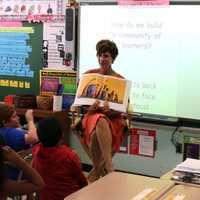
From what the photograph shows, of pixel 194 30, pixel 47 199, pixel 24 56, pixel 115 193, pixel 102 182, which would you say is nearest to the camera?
pixel 115 193

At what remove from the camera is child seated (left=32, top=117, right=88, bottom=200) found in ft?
8.81

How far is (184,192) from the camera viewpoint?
194 cm

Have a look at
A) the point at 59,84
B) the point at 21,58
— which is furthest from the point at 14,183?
the point at 21,58

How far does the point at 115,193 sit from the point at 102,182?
15cm

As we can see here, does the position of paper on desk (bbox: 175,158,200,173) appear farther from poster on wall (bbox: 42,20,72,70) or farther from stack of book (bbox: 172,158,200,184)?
poster on wall (bbox: 42,20,72,70)

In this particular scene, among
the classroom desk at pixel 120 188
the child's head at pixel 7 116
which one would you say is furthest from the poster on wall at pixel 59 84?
the classroom desk at pixel 120 188

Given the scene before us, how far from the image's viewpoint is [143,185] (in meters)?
1.99

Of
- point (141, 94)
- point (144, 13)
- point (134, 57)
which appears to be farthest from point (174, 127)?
point (144, 13)

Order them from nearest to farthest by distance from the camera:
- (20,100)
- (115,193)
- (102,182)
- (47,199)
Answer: (115,193) → (102,182) → (47,199) → (20,100)

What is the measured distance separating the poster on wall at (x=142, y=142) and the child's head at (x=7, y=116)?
183cm

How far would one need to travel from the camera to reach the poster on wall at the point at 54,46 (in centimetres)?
500

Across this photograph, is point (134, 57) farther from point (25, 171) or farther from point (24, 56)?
point (25, 171)

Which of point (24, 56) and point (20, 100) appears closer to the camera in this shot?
point (20, 100)

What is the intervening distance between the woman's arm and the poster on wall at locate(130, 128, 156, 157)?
242cm
